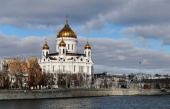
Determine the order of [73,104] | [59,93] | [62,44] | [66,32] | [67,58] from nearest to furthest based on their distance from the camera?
[73,104]
[59,93]
[62,44]
[67,58]
[66,32]

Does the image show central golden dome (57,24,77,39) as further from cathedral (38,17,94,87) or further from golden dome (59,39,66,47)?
golden dome (59,39,66,47)

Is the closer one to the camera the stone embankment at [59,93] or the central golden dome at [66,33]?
the stone embankment at [59,93]

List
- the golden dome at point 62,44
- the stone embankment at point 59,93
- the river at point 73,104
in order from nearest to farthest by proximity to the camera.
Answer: the river at point 73,104 → the stone embankment at point 59,93 → the golden dome at point 62,44

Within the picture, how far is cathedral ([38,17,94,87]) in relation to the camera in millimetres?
128000

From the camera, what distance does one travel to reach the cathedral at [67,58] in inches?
5039

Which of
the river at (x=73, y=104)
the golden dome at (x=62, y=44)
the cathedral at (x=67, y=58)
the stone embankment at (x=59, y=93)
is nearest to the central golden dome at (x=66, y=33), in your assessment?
the cathedral at (x=67, y=58)

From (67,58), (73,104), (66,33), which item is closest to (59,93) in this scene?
(73,104)

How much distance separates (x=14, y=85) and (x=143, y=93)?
42.6 metres

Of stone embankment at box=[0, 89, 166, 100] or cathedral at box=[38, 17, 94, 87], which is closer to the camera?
stone embankment at box=[0, 89, 166, 100]

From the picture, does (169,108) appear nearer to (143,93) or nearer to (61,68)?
(143,93)

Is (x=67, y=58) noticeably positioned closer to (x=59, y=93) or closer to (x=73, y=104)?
(x=59, y=93)

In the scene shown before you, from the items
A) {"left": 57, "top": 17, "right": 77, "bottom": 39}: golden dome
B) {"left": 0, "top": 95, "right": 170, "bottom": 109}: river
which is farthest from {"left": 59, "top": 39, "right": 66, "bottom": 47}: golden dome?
{"left": 0, "top": 95, "right": 170, "bottom": 109}: river

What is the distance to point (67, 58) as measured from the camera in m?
130

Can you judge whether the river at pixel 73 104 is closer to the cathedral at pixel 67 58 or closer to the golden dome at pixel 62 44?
the cathedral at pixel 67 58
